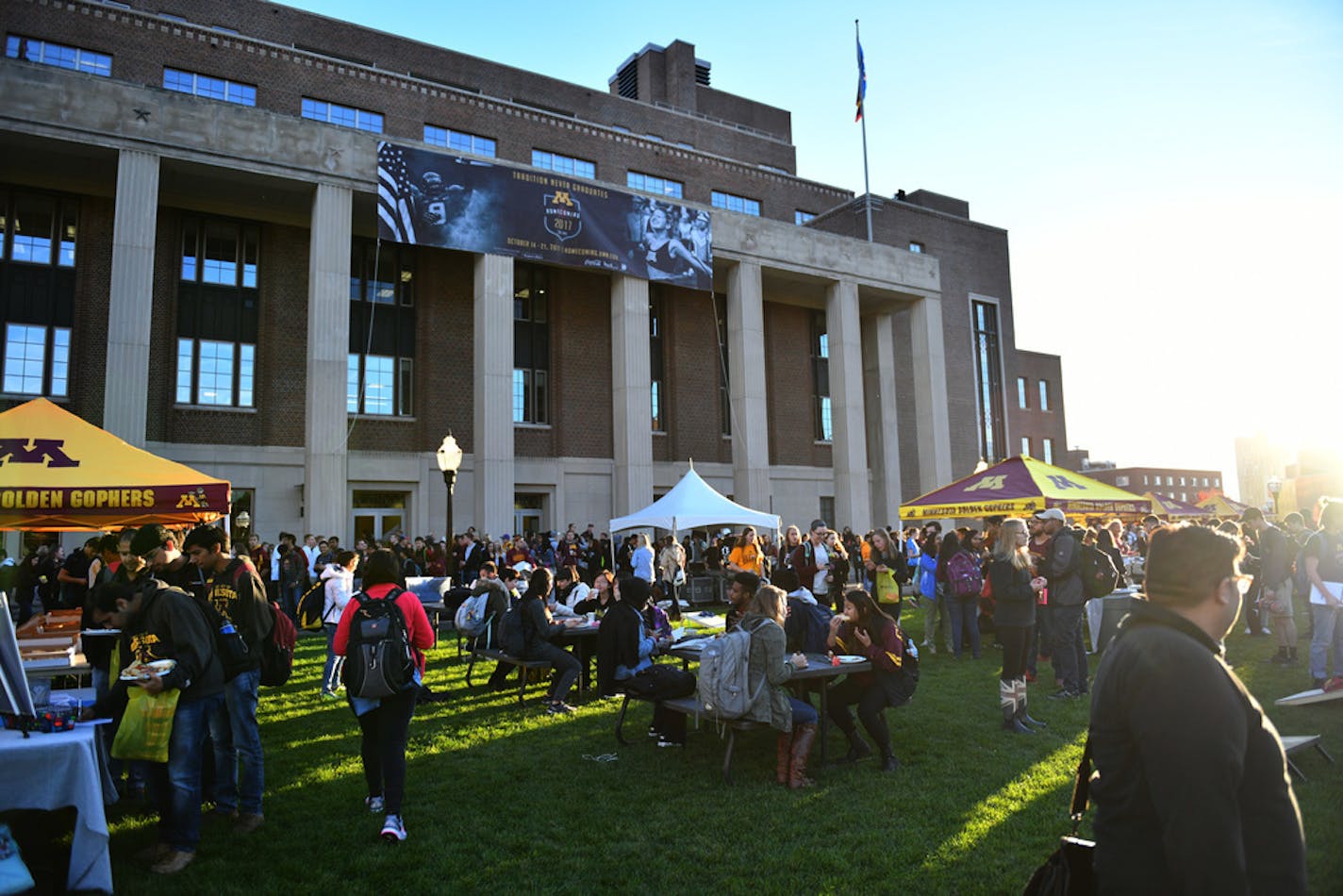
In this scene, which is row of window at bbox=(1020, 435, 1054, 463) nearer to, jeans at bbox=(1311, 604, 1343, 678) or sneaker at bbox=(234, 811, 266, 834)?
jeans at bbox=(1311, 604, 1343, 678)

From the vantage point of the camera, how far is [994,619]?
27.5 feet

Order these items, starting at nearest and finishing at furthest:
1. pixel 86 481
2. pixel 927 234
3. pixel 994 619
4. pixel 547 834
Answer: pixel 547 834, pixel 994 619, pixel 86 481, pixel 927 234

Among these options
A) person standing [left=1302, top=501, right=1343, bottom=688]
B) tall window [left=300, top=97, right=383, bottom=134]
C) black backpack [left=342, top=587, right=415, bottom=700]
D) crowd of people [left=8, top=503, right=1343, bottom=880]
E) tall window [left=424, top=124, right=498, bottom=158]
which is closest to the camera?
crowd of people [left=8, top=503, right=1343, bottom=880]

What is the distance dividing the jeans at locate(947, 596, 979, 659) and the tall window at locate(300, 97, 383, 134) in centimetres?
2604

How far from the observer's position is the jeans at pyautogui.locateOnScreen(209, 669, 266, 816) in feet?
19.1

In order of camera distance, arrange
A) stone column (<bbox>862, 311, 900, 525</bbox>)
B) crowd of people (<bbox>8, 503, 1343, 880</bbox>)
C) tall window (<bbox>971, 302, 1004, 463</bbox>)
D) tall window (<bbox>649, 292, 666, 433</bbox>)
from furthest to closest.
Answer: tall window (<bbox>971, 302, 1004, 463</bbox>) < stone column (<bbox>862, 311, 900, 525</bbox>) < tall window (<bbox>649, 292, 666, 433</bbox>) < crowd of people (<bbox>8, 503, 1343, 880</bbox>)

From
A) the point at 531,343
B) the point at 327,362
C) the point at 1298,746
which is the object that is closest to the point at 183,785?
the point at 1298,746

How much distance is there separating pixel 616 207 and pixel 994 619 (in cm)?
2288

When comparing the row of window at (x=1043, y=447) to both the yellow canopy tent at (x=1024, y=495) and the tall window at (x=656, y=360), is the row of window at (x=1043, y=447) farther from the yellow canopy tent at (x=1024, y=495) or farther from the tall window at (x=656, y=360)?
the yellow canopy tent at (x=1024, y=495)

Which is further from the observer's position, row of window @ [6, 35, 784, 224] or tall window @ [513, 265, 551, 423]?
tall window @ [513, 265, 551, 423]

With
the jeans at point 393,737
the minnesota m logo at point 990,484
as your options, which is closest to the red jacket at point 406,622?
the jeans at point 393,737

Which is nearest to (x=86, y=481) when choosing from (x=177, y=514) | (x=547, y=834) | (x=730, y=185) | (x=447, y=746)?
(x=177, y=514)

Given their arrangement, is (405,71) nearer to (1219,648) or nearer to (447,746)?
(447,746)

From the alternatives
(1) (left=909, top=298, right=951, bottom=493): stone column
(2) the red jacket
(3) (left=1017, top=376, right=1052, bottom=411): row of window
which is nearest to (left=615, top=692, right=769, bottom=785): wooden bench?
(2) the red jacket
